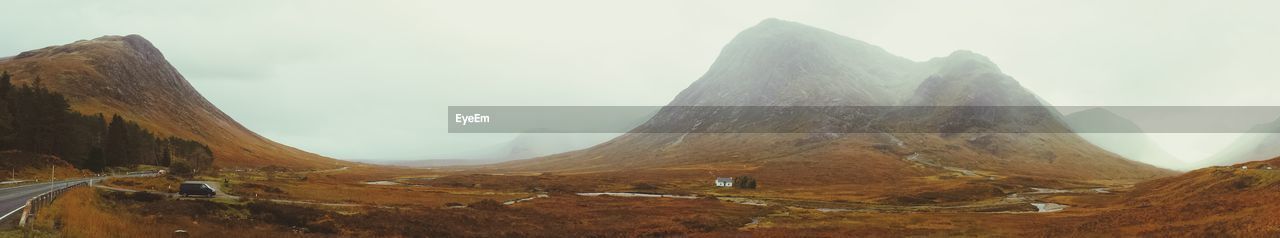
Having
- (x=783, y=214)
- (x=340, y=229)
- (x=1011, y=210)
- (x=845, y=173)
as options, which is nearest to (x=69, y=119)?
(x=340, y=229)

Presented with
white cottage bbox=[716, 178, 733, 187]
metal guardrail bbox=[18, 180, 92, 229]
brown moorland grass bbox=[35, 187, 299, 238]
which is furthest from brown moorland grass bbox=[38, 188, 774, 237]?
white cottage bbox=[716, 178, 733, 187]

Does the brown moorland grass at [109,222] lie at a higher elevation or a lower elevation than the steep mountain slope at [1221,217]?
higher

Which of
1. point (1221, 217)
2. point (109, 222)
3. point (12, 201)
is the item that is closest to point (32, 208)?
point (109, 222)

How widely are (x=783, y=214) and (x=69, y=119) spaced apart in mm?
110667

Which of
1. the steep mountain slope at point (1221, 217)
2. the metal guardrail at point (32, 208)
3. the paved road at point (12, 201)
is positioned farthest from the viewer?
the steep mountain slope at point (1221, 217)

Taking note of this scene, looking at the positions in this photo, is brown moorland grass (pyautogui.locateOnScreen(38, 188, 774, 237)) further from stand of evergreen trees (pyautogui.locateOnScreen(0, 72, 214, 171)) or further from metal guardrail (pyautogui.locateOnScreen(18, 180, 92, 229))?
stand of evergreen trees (pyautogui.locateOnScreen(0, 72, 214, 171))

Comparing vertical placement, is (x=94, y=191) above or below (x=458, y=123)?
below

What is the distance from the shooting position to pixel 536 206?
260 ft

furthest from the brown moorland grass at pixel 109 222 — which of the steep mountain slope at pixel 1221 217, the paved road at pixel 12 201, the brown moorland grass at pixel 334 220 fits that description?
the steep mountain slope at pixel 1221 217

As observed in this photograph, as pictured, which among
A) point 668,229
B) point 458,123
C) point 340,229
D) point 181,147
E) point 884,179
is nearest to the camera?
point 340,229

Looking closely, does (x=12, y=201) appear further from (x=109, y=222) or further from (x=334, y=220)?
(x=334, y=220)

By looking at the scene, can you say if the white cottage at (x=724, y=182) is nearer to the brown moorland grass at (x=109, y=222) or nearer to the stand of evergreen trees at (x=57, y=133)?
the stand of evergreen trees at (x=57, y=133)

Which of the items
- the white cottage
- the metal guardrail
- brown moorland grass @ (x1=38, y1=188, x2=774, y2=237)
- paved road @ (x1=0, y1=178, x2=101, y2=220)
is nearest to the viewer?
the metal guardrail

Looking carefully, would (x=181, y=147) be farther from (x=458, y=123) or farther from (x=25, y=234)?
(x=25, y=234)
